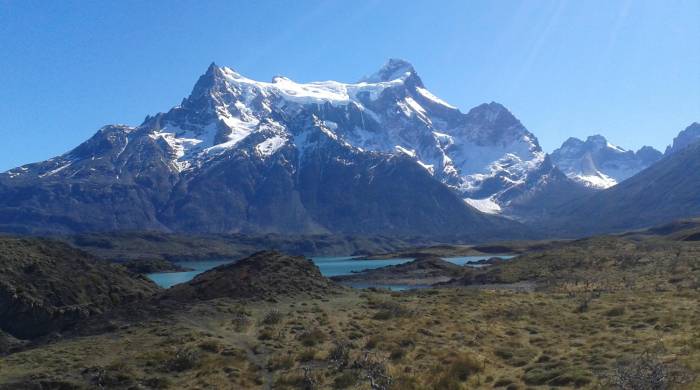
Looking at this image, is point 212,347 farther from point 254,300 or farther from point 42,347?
point 254,300

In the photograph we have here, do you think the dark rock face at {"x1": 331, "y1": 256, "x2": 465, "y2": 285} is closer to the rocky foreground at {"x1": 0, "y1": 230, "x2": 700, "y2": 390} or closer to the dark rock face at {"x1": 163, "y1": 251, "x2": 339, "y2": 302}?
the dark rock face at {"x1": 163, "y1": 251, "x2": 339, "y2": 302}

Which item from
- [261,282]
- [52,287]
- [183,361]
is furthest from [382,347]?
[52,287]

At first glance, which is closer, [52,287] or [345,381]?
[345,381]

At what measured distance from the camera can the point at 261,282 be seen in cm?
6581

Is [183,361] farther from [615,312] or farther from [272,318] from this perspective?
[615,312]

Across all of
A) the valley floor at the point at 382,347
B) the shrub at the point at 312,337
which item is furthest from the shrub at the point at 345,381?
the shrub at the point at 312,337

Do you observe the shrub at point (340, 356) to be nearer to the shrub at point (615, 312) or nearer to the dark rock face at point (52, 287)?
the shrub at point (615, 312)

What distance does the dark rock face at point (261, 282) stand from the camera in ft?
205

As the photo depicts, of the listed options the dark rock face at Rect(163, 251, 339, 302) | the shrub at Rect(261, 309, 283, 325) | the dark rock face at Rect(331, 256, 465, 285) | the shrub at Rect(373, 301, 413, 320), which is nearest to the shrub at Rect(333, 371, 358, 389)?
the shrub at Rect(261, 309, 283, 325)

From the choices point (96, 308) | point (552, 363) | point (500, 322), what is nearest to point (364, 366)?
point (552, 363)

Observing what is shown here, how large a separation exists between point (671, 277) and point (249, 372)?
204 ft

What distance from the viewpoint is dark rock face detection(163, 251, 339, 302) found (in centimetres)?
6244

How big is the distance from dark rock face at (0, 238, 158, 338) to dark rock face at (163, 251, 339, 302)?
13.3 m

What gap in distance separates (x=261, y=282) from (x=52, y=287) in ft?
97.4
